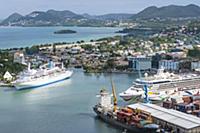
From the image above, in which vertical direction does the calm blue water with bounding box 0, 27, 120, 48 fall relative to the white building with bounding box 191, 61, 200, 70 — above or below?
below

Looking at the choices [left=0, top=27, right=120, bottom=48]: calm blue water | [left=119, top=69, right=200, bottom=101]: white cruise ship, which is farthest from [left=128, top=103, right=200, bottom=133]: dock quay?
[left=0, top=27, right=120, bottom=48]: calm blue water

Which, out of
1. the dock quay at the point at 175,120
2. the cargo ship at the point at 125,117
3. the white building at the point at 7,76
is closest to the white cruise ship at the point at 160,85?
the cargo ship at the point at 125,117

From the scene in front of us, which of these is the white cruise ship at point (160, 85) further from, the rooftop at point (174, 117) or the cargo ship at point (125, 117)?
the rooftop at point (174, 117)

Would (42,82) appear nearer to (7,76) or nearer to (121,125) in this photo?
(7,76)

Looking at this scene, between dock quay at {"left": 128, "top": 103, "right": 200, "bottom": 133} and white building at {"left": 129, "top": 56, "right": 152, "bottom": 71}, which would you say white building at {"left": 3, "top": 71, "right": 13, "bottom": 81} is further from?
dock quay at {"left": 128, "top": 103, "right": 200, "bottom": 133}

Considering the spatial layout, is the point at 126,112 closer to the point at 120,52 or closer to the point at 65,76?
the point at 65,76

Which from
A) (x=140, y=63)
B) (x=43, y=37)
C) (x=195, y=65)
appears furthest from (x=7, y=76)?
→ (x=43, y=37)
